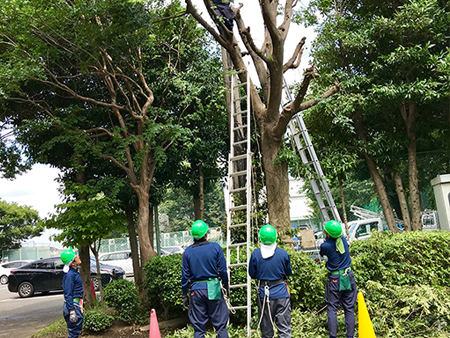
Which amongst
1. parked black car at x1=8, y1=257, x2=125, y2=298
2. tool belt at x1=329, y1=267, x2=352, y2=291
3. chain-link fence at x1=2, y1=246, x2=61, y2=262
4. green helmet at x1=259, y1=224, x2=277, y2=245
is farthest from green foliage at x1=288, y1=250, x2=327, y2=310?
chain-link fence at x1=2, y1=246, x2=61, y2=262

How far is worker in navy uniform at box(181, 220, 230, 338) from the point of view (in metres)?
5.36

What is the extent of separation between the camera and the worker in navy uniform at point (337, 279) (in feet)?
19.4

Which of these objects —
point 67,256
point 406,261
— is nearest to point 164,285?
point 67,256

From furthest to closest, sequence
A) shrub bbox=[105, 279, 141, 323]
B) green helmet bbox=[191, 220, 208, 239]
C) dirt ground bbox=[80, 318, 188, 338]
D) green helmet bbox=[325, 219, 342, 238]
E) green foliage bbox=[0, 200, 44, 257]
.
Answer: green foliage bbox=[0, 200, 44, 257] < shrub bbox=[105, 279, 141, 323] < dirt ground bbox=[80, 318, 188, 338] < green helmet bbox=[325, 219, 342, 238] < green helmet bbox=[191, 220, 208, 239]

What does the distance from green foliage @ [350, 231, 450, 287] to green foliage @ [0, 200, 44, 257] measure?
127ft

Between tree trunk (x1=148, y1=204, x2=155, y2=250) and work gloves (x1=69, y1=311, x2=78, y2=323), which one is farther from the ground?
tree trunk (x1=148, y1=204, x2=155, y2=250)

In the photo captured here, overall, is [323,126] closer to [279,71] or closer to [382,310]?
[279,71]

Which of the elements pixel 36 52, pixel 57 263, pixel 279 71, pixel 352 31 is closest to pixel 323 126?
pixel 352 31

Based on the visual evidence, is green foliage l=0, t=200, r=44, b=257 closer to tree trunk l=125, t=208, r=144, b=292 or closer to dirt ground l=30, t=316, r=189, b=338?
tree trunk l=125, t=208, r=144, b=292

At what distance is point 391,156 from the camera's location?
1054 cm

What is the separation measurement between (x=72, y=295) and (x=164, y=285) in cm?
193

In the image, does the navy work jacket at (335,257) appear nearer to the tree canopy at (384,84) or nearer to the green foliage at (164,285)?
the green foliage at (164,285)

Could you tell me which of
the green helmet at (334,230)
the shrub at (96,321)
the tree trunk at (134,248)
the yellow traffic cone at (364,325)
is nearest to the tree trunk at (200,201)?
the tree trunk at (134,248)

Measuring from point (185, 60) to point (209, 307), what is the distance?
7.98 m
